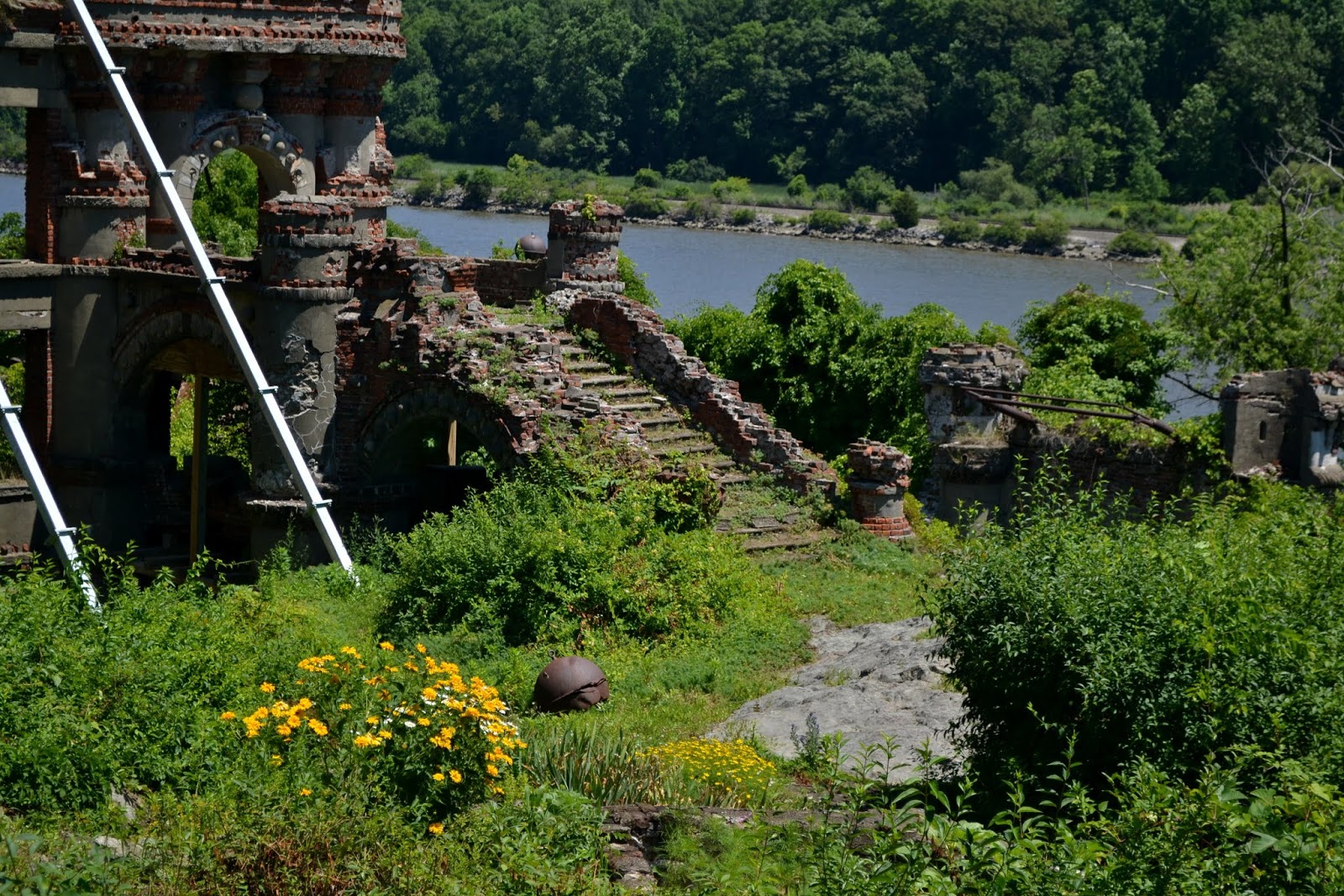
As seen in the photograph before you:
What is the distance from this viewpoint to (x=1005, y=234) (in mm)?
64875

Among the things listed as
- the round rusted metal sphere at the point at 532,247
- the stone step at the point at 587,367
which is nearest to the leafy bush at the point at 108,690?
the stone step at the point at 587,367

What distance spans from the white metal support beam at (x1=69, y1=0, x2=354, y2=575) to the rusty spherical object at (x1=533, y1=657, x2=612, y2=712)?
15.3 ft

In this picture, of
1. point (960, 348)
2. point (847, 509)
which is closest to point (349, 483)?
point (847, 509)

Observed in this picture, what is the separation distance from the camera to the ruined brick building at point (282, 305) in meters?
20.9

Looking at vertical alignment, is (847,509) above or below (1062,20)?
below

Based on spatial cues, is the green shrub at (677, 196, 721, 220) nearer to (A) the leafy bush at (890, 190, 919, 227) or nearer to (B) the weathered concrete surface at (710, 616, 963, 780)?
(A) the leafy bush at (890, 190, 919, 227)

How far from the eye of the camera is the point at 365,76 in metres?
25.3

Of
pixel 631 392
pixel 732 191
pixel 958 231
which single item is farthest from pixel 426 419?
pixel 732 191

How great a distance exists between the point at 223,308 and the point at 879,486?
7028mm

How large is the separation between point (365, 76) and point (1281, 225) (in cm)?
1565

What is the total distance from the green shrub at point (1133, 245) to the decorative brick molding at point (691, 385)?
4141 centimetres

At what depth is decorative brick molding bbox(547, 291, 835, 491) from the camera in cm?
2089

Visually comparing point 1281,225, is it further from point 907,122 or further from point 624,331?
point 907,122

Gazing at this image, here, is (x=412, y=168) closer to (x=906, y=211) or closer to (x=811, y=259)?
(x=906, y=211)
